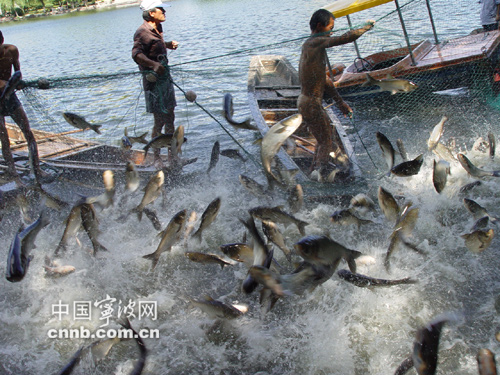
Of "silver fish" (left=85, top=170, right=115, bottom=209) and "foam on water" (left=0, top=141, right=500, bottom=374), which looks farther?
"silver fish" (left=85, top=170, right=115, bottom=209)

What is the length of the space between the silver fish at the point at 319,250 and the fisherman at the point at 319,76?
115 inches

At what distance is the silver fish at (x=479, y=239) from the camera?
409 cm

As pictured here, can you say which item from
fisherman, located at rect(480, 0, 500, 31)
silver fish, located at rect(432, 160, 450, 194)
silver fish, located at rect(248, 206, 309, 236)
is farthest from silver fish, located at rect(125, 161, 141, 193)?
fisherman, located at rect(480, 0, 500, 31)

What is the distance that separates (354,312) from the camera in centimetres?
409

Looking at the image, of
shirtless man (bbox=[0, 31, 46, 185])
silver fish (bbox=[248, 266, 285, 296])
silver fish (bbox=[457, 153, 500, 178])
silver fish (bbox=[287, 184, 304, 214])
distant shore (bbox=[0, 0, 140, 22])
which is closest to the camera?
silver fish (bbox=[248, 266, 285, 296])

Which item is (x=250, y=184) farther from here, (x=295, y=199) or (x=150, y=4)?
(x=150, y=4)

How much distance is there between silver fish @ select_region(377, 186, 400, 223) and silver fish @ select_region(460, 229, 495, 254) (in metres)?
0.77

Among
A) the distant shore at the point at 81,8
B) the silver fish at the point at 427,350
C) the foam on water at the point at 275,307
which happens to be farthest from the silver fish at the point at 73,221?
the distant shore at the point at 81,8

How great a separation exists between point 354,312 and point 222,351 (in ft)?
4.65

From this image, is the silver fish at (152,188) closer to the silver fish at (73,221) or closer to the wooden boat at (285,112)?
the silver fish at (73,221)

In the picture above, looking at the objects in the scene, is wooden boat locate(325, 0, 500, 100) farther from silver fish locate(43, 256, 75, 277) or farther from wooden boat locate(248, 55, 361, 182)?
silver fish locate(43, 256, 75, 277)

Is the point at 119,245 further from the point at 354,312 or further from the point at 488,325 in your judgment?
the point at 488,325

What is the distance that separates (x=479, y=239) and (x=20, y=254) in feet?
14.9

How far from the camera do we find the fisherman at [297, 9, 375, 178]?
17.5 feet
